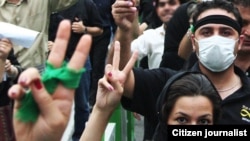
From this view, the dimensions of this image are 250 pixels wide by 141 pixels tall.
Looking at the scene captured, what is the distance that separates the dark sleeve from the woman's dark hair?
1.96ft

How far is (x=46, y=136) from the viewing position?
2.40 metres

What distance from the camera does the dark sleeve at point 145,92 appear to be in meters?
3.82

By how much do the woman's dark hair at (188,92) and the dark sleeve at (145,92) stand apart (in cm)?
60

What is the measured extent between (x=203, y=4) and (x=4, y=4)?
8.07ft

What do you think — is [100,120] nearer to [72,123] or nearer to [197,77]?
[197,77]

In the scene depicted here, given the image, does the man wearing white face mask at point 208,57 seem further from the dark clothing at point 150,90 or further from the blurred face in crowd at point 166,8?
the blurred face in crowd at point 166,8

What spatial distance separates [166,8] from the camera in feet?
21.1

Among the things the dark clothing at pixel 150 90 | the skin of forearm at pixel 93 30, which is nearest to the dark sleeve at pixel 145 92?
the dark clothing at pixel 150 90

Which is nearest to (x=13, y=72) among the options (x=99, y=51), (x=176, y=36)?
(x=176, y=36)

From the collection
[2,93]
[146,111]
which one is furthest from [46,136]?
[2,93]

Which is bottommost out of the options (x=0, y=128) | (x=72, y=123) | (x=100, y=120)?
(x=72, y=123)

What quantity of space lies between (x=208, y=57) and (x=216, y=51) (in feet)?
0.27

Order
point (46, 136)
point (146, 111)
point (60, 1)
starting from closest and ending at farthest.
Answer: point (46, 136)
point (146, 111)
point (60, 1)

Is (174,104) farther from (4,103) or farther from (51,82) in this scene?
(4,103)
